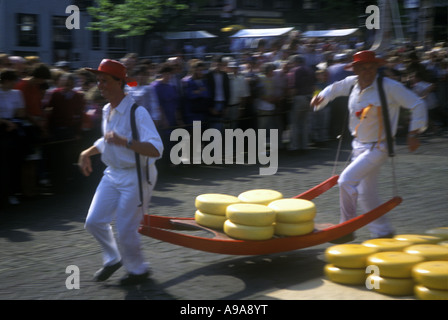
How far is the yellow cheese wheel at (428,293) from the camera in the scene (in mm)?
5211

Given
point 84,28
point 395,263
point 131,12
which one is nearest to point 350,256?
point 395,263

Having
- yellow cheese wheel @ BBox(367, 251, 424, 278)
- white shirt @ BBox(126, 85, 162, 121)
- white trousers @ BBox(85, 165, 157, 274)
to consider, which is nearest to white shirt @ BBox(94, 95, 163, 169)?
white trousers @ BBox(85, 165, 157, 274)

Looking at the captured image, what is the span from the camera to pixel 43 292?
6031 millimetres

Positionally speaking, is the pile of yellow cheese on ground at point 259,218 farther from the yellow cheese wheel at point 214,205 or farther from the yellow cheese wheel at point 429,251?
the yellow cheese wheel at point 429,251

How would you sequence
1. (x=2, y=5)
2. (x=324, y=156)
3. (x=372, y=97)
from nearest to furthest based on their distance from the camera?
(x=372, y=97)
(x=324, y=156)
(x=2, y=5)

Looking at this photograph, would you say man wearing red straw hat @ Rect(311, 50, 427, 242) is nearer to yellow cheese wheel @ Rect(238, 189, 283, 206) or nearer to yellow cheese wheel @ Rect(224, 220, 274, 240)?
yellow cheese wheel @ Rect(238, 189, 283, 206)

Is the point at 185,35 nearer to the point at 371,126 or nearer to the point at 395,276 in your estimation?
the point at 371,126

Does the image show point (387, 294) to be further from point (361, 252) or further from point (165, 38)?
point (165, 38)

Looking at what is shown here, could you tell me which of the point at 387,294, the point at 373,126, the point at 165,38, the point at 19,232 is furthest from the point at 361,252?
the point at 165,38

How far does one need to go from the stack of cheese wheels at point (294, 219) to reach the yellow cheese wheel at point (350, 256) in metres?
0.39

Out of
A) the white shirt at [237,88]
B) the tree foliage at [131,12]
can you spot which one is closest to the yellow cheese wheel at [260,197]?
the white shirt at [237,88]

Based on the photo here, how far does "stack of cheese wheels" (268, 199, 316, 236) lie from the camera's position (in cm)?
638

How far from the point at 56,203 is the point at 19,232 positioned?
1737 mm

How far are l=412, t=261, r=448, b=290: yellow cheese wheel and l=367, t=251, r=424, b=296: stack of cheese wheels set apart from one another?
0.12 metres
